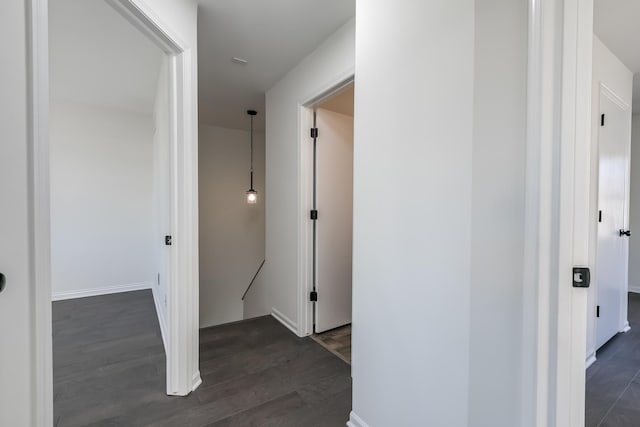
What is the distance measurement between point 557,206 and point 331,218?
212 cm

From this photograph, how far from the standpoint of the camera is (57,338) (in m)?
2.57

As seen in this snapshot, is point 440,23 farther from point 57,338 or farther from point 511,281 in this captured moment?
point 57,338

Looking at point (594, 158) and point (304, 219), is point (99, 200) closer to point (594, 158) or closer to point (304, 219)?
point (304, 219)

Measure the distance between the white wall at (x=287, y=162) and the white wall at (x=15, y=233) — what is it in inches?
70.1

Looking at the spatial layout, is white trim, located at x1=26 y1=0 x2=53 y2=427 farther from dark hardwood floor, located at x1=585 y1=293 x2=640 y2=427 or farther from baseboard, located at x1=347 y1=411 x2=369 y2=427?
dark hardwood floor, located at x1=585 y1=293 x2=640 y2=427

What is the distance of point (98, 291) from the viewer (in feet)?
12.6

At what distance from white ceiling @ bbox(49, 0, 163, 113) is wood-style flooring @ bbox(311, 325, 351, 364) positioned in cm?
294

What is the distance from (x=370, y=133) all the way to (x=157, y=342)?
2.53 meters

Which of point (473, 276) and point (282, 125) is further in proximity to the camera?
point (282, 125)

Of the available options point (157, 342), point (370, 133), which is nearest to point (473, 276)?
point (370, 133)

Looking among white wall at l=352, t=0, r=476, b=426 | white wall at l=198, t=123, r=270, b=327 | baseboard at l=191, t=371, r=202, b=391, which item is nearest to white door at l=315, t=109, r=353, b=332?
baseboard at l=191, t=371, r=202, b=391

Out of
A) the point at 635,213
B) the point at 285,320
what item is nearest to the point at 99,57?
the point at 285,320

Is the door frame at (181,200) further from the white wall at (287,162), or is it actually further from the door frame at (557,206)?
the door frame at (557,206)

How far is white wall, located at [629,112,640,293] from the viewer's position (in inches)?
157
